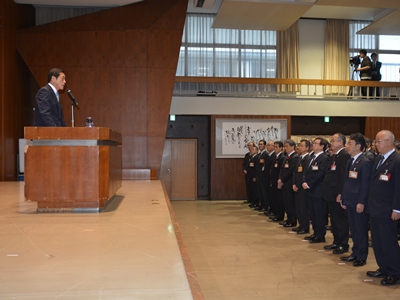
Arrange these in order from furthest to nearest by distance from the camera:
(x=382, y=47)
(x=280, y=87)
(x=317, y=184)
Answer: (x=382, y=47), (x=280, y=87), (x=317, y=184)

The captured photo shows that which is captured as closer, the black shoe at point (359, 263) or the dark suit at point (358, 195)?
the dark suit at point (358, 195)

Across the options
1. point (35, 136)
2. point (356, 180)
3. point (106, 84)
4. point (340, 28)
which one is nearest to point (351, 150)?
point (356, 180)

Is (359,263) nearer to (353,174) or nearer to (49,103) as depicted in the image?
(353,174)

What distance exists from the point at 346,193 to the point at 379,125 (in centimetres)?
749

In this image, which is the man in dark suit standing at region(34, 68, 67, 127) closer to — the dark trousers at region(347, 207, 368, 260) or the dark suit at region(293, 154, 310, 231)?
the dark trousers at region(347, 207, 368, 260)

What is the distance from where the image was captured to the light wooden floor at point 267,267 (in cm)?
375

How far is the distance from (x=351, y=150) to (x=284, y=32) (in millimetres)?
8623

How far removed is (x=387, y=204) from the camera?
3.71m

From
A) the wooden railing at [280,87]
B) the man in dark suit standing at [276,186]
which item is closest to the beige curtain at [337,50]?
the wooden railing at [280,87]

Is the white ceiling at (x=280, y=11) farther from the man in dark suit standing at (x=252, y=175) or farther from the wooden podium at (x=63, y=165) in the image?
the wooden podium at (x=63, y=165)

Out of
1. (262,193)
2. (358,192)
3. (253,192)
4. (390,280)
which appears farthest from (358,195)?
(253,192)

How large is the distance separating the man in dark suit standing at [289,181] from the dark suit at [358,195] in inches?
85.7

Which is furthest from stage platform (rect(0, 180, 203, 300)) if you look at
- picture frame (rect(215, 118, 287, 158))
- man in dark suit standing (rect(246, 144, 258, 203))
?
picture frame (rect(215, 118, 287, 158))

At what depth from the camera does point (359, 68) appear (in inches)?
439
